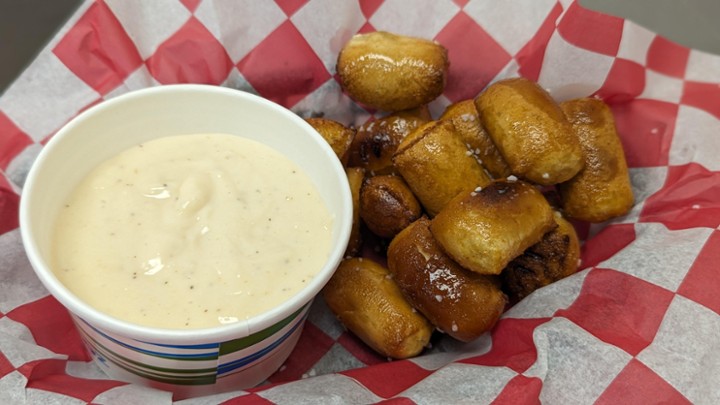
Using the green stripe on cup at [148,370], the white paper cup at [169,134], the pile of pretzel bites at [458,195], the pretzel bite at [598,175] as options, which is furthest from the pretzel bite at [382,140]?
the green stripe on cup at [148,370]

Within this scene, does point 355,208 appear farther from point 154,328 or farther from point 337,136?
point 154,328

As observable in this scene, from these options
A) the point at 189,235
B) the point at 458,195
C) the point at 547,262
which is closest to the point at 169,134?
the point at 189,235

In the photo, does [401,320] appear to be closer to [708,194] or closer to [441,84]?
[441,84]

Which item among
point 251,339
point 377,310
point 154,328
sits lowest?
point 377,310

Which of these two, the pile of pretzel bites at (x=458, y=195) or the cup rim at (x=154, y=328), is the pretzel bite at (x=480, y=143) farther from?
the cup rim at (x=154, y=328)

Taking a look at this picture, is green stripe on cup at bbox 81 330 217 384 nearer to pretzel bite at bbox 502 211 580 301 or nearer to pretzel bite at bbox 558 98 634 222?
pretzel bite at bbox 502 211 580 301


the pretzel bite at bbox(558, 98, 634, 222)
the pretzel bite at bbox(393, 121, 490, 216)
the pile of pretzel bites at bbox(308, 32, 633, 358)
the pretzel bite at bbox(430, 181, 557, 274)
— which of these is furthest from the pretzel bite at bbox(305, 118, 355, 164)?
the pretzel bite at bbox(558, 98, 634, 222)

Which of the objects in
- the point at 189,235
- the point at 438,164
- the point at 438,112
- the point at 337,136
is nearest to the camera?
the point at 189,235
